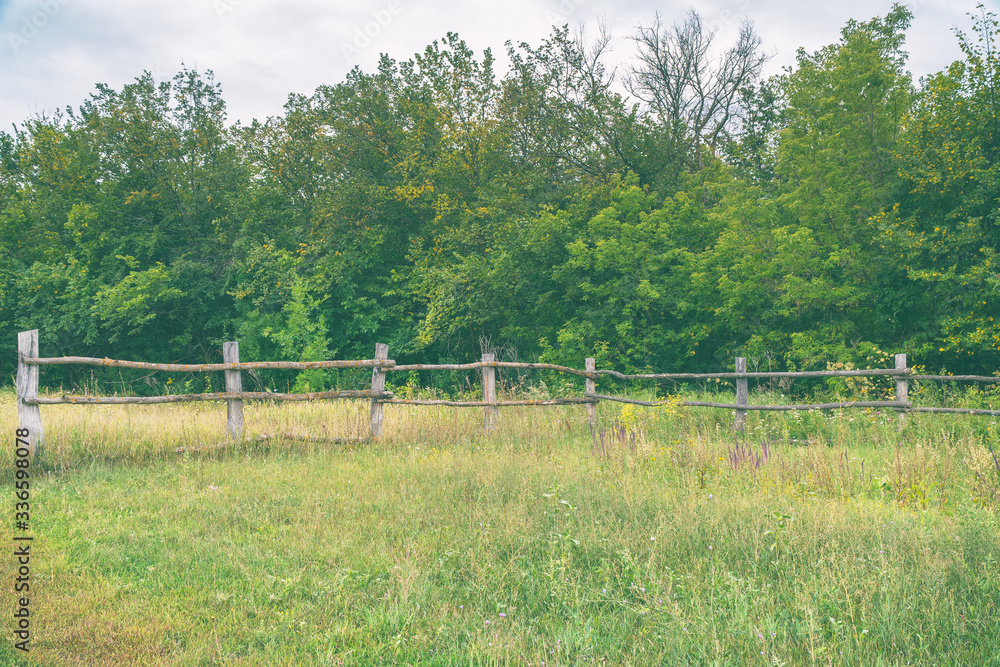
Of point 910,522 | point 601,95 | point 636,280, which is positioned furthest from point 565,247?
point 910,522

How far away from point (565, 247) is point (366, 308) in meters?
7.83

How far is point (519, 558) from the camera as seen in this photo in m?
4.20

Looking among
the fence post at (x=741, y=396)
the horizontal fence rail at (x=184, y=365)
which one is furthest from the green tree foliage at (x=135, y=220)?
the fence post at (x=741, y=396)

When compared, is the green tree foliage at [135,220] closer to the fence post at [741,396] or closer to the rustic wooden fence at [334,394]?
the rustic wooden fence at [334,394]

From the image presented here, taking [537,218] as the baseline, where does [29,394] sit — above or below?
below

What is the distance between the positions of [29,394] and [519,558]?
6408 millimetres

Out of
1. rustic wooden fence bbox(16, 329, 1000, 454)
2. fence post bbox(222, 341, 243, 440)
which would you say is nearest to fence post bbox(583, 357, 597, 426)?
rustic wooden fence bbox(16, 329, 1000, 454)

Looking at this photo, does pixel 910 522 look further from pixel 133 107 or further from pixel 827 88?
pixel 133 107

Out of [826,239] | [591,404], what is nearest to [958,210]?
[826,239]

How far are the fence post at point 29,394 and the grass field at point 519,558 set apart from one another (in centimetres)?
29

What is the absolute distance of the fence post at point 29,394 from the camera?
23.4ft

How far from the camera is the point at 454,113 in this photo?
22.2 meters

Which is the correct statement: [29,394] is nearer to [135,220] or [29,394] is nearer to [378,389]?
[378,389]

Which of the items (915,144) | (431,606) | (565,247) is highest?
(915,144)
